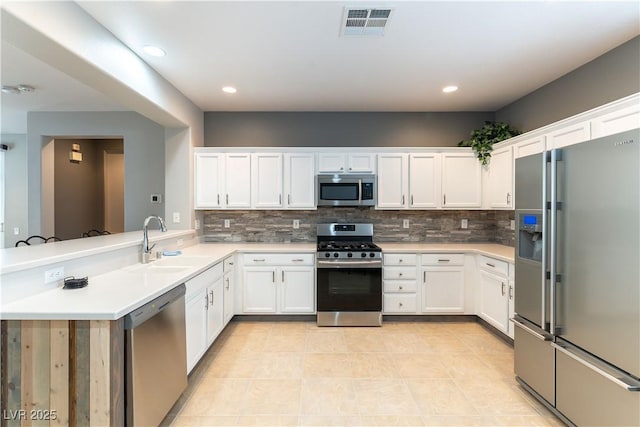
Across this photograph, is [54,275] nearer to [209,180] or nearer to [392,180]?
[209,180]

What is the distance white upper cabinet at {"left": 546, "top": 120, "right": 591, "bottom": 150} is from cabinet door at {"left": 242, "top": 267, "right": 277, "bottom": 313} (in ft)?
9.96

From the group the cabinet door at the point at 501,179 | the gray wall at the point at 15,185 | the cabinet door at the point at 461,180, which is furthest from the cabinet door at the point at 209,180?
the gray wall at the point at 15,185

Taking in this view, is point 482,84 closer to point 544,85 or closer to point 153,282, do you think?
point 544,85

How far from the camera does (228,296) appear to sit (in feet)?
10.9

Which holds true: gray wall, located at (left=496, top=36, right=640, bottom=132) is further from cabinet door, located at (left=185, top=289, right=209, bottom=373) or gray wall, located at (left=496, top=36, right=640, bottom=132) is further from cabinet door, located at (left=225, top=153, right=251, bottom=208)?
cabinet door, located at (left=185, top=289, right=209, bottom=373)

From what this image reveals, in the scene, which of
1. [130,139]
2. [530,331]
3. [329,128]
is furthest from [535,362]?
[130,139]

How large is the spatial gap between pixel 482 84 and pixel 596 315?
2.46 m

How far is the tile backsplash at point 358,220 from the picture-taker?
4160 mm

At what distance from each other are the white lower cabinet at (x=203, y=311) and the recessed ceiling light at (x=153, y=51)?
1856 mm

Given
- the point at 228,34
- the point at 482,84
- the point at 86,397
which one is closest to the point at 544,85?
the point at 482,84

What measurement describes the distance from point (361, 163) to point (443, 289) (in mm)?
1831

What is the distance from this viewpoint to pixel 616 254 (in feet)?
5.10

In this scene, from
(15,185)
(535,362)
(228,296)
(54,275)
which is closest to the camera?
(54,275)

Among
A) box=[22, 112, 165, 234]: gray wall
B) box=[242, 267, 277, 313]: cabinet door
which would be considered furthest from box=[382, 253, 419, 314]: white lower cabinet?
box=[22, 112, 165, 234]: gray wall
